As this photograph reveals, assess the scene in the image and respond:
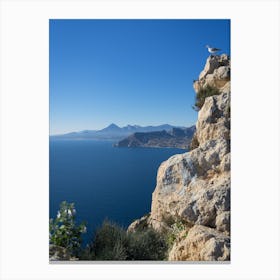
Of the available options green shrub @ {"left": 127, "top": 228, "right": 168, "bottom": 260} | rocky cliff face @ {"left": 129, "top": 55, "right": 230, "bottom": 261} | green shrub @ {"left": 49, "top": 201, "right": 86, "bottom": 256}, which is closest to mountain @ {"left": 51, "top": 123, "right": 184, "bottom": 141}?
rocky cliff face @ {"left": 129, "top": 55, "right": 230, "bottom": 261}

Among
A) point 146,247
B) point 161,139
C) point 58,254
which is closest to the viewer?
point 58,254

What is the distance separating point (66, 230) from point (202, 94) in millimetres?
2810

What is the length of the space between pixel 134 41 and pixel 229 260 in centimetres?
317

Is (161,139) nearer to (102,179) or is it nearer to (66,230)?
(102,179)

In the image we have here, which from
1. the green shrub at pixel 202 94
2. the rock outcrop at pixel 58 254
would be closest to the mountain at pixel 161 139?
the green shrub at pixel 202 94

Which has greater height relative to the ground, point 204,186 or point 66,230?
point 204,186

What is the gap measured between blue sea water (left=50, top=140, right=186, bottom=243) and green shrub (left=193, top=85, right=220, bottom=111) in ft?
2.46

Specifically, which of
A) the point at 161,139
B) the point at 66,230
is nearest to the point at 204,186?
the point at 161,139

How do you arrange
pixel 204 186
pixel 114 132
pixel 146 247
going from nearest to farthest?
pixel 204 186 < pixel 146 247 < pixel 114 132

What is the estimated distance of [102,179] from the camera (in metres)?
6.00

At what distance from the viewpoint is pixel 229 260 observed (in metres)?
5.04

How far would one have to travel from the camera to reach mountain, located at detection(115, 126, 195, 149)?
5.82m
